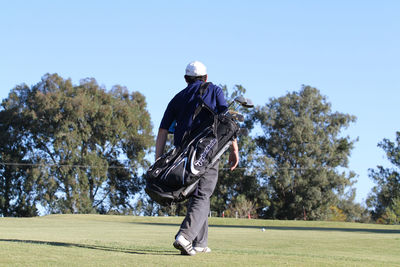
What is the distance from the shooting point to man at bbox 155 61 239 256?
5543 millimetres

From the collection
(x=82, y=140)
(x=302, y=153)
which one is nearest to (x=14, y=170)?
(x=82, y=140)

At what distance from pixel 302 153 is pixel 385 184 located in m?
15.2

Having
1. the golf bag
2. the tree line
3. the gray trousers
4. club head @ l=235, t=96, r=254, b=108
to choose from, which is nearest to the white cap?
club head @ l=235, t=96, r=254, b=108

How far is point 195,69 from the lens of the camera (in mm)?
6016

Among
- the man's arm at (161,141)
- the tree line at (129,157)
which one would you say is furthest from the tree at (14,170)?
the man's arm at (161,141)

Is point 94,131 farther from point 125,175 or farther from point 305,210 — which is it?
point 305,210

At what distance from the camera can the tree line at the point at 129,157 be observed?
5309 cm

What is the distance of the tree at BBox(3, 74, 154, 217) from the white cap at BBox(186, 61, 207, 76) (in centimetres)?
4775

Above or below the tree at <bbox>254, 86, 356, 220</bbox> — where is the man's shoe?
below

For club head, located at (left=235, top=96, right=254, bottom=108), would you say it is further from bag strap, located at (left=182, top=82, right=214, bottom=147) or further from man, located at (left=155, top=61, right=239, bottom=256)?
bag strap, located at (left=182, top=82, right=214, bottom=147)

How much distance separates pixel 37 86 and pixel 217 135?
2092 inches

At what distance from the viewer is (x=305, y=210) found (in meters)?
56.0

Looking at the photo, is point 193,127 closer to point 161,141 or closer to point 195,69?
point 161,141

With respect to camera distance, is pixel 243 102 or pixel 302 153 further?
pixel 302 153
